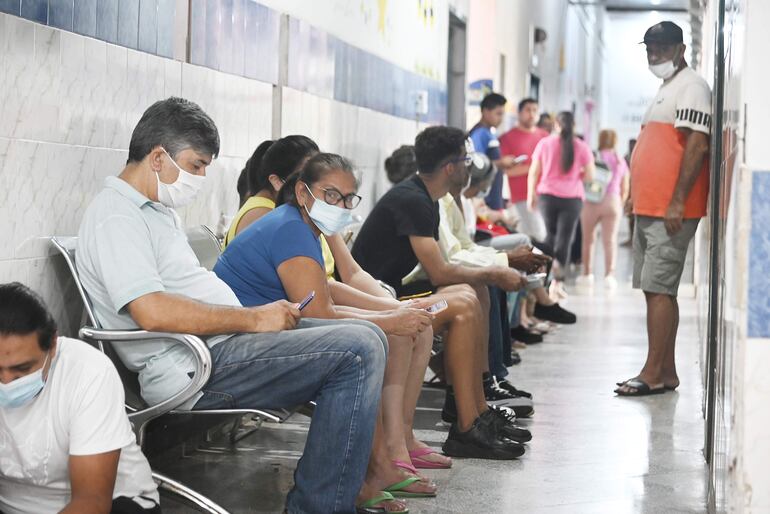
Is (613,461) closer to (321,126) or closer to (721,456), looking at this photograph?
(721,456)

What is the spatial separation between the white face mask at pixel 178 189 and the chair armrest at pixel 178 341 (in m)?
0.38

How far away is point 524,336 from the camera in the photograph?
7.36 meters

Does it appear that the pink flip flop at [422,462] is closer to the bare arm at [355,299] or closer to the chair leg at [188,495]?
the bare arm at [355,299]

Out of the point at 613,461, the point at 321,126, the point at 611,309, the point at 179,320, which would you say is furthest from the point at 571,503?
the point at 611,309

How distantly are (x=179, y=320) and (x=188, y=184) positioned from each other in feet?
1.31

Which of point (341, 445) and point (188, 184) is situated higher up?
point (188, 184)

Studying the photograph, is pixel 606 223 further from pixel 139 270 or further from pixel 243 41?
pixel 139 270

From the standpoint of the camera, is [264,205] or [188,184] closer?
[188,184]

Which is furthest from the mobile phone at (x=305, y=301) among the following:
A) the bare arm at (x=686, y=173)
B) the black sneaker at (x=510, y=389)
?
the bare arm at (x=686, y=173)

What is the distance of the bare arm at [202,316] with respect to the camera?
9.88ft

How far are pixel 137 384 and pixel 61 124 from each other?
76cm

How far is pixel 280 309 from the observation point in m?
3.22

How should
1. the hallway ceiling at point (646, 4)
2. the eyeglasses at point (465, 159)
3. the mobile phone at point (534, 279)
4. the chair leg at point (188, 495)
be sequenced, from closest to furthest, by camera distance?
1. the chair leg at point (188, 495)
2. the eyeglasses at point (465, 159)
3. the mobile phone at point (534, 279)
4. the hallway ceiling at point (646, 4)

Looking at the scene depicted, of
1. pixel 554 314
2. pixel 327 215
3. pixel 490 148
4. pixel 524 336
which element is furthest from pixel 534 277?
pixel 490 148
